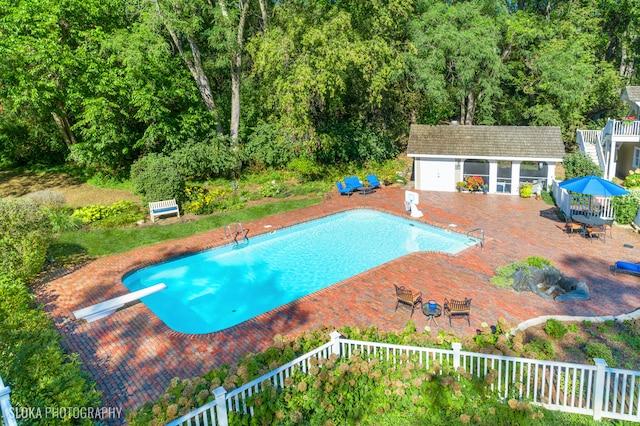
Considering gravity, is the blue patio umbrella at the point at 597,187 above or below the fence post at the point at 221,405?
above

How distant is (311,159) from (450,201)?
8.98 meters

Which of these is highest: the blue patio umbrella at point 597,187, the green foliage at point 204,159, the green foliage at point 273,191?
the green foliage at point 204,159

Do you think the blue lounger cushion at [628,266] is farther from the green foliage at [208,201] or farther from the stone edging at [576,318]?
the green foliage at [208,201]

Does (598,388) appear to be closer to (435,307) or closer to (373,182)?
(435,307)

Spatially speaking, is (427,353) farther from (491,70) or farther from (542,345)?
(491,70)

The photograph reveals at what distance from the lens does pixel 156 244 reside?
17750mm

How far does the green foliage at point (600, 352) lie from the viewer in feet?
28.6

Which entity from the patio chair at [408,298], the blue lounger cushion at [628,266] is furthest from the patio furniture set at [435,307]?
the blue lounger cushion at [628,266]

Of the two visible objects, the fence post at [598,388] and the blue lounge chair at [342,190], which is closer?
the fence post at [598,388]

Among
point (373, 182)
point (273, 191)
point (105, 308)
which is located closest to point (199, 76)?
point (273, 191)

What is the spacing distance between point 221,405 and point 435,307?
6.40 meters

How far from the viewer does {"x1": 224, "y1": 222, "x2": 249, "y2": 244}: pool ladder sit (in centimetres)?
1822

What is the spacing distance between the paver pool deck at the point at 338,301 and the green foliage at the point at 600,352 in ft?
6.22

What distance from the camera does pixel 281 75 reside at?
79.8 feet
